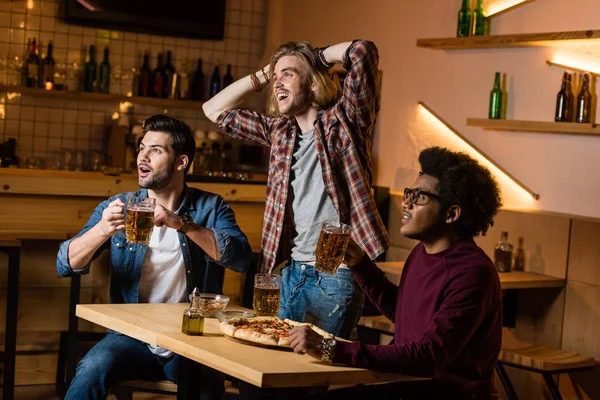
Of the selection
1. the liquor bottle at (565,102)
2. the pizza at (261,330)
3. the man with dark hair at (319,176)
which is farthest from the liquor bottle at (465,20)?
the pizza at (261,330)

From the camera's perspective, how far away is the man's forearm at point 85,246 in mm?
3047

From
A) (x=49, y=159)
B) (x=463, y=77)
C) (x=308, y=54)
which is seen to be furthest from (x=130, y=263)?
(x=49, y=159)

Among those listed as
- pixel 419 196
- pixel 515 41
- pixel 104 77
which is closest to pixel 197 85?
pixel 104 77

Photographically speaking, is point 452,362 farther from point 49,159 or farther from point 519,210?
point 49,159

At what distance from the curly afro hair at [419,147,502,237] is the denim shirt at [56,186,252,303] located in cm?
86

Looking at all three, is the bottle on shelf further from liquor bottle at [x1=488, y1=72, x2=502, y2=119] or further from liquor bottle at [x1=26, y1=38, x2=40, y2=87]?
liquor bottle at [x1=488, y1=72, x2=502, y2=119]

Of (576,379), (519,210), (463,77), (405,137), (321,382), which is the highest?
(463,77)

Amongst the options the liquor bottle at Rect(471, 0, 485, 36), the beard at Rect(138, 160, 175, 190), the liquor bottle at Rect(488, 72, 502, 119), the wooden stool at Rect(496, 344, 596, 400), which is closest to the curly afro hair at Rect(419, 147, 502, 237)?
the beard at Rect(138, 160, 175, 190)

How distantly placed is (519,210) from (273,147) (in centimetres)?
200

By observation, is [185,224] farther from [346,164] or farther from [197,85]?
[197,85]

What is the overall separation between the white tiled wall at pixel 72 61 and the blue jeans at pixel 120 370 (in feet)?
12.7

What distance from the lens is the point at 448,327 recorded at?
2.37 metres

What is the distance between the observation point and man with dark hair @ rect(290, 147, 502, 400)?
2309mm

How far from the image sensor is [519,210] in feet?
15.9
